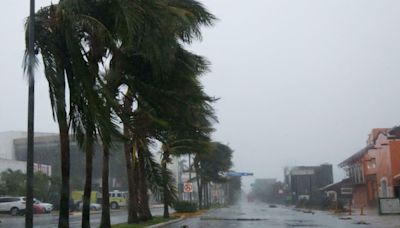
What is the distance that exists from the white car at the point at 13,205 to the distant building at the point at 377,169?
31183 mm

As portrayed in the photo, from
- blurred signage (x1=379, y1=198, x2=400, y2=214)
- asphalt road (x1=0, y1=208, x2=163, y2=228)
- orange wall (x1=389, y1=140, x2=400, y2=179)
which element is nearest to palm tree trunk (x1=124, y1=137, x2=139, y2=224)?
asphalt road (x1=0, y1=208, x2=163, y2=228)

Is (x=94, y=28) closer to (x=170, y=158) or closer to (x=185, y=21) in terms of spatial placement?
(x=185, y=21)

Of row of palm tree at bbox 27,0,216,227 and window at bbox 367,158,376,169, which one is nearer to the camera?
row of palm tree at bbox 27,0,216,227

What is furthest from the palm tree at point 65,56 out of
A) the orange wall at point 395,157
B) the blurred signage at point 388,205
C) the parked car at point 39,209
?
the orange wall at point 395,157

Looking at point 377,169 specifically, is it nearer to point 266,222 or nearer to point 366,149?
→ point 366,149

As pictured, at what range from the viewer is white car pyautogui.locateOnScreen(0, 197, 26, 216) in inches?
1929

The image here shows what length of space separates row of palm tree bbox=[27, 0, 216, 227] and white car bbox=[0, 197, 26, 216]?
25.2 metres

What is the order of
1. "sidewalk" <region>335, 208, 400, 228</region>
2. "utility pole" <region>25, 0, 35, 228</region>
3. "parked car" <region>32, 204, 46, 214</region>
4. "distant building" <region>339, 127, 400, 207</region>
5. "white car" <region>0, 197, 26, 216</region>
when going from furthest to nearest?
"distant building" <region>339, 127, 400, 207</region>
"parked car" <region>32, 204, 46, 214</region>
"white car" <region>0, 197, 26, 216</region>
"sidewalk" <region>335, 208, 400, 228</region>
"utility pole" <region>25, 0, 35, 228</region>

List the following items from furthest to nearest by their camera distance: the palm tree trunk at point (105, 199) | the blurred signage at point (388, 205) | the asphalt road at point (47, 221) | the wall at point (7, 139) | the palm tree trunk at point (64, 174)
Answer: the wall at point (7, 139), the blurred signage at point (388, 205), the asphalt road at point (47, 221), the palm tree trunk at point (105, 199), the palm tree trunk at point (64, 174)

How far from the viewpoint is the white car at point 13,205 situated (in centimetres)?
4900

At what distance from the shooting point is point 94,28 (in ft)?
55.9

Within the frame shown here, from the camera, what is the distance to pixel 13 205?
49.1 m

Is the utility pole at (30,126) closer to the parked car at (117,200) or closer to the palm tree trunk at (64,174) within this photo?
the palm tree trunk at (64,174)

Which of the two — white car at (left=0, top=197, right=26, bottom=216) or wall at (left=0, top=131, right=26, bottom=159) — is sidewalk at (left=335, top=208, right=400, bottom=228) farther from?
wall at (left=0, top=131, right=26, bottom=159)
